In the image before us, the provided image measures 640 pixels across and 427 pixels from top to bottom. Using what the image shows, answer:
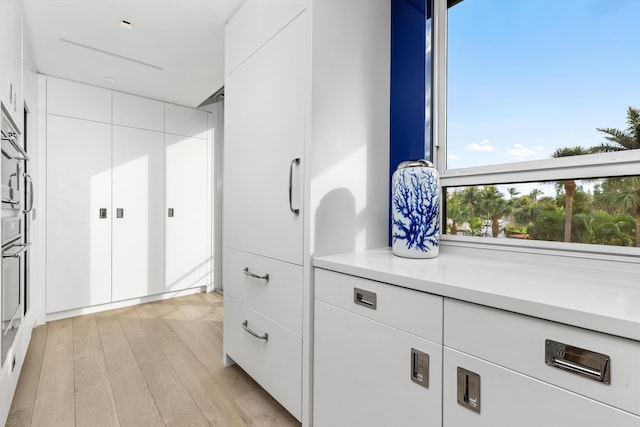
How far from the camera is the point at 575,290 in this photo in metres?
0.84

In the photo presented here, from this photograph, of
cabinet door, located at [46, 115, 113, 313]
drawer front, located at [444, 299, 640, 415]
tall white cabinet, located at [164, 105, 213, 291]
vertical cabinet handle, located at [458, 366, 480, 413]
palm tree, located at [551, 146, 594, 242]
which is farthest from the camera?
tall white cabinet, located at [164, 105, 213, 291]

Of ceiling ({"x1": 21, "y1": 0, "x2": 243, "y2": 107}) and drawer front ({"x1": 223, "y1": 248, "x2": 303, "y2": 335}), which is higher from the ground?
ceiling ({"x1": 21, "y1": 0, "x2": 243, "y2": 107})

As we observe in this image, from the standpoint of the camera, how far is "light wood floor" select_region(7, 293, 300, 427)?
1.60m

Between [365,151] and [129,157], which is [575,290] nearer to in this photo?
[365,151]

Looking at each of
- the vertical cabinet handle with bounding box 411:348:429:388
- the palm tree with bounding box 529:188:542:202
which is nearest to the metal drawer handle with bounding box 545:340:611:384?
the vertical cabinet handle with bounding box 411:348:429:388

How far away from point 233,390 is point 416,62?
6.79 ft

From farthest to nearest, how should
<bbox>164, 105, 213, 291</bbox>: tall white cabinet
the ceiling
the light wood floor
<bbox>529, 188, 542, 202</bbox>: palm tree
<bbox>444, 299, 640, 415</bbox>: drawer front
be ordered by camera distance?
<bbox>164, 105, 213, 291</bbox>: tall white cabinet, the ceiling, the light wood floor, <bbox>529, 188, 542, 202</bbox>: palm tree, <bbox>444, 299, 640, 415</bbox>: drawer front

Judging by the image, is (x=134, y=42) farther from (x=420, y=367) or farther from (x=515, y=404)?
(x=515, y=404)

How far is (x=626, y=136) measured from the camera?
1.12m

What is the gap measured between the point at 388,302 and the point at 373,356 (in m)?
0.22

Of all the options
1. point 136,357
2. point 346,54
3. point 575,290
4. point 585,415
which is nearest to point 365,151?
point 346,54

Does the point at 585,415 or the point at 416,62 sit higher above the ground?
the point at 416,62

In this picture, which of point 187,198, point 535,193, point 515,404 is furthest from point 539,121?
point 187,198

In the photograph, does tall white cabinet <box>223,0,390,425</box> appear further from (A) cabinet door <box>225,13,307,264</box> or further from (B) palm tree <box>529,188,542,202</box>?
(B) palm tree <box>529,188,542,202</box>
